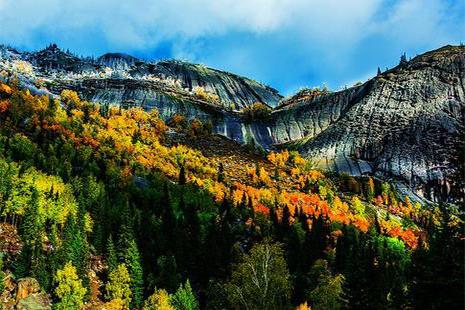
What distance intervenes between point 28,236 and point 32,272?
48.3 ft

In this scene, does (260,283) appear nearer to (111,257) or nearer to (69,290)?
(69,290)

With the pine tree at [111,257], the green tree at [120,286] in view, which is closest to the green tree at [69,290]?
the green tree at [120,286]

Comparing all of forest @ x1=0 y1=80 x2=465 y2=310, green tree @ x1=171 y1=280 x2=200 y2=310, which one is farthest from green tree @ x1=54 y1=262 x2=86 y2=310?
green tree @ x1=171 y1=280 x2=200 y2=310

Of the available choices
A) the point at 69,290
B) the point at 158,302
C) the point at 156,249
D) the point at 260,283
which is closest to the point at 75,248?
the point at 69,290

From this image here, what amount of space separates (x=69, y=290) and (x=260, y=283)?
61.1 meters

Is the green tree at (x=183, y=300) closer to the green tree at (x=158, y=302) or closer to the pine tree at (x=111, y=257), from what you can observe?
the green tree at (x=158, y=302)

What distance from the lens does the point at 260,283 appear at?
4944 cm

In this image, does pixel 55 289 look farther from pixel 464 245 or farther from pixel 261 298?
pixel 464 245

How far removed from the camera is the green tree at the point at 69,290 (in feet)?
320

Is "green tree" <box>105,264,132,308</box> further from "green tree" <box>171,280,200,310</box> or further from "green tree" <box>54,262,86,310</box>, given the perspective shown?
"green tree" <box>171,280,200,310</box>

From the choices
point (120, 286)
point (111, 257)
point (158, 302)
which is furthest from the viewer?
point (111, 257)

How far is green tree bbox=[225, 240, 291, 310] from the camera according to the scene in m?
48.0

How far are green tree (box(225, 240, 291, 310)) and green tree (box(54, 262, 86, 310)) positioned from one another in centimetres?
5701

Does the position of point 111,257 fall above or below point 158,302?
above
